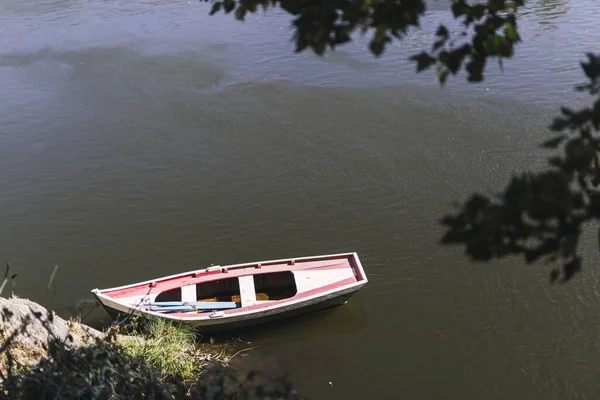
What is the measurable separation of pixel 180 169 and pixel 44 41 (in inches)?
387

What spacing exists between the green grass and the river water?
0.85 m

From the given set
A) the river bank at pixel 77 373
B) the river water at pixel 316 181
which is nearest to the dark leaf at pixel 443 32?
the river bank at pixel 77 373

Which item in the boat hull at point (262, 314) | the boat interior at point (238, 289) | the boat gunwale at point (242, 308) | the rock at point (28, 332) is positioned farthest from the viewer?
the boat interior at point (238, 289)

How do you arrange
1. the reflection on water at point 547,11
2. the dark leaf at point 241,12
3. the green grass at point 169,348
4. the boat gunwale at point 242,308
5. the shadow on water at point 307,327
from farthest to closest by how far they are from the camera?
the reflection on water at point 547,11 < the shadow on water at point 307,327 < the boat gunwale at point 242,308 < the green grass at point 169,348 < the dark leaf at point 241,12

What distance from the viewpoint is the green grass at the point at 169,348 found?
741cm

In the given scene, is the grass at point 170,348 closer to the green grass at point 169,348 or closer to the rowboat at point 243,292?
the green grass at point 169,348

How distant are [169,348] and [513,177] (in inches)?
252

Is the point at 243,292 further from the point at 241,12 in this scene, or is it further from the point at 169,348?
the point at 241,12

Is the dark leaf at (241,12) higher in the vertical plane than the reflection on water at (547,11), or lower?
higher

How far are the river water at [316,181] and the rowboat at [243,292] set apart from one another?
0.47 meters

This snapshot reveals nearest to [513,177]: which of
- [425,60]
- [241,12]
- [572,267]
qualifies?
[572,267]

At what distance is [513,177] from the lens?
2.11 m

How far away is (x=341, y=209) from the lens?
11.2 meters

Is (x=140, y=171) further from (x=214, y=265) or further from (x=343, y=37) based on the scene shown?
(x=343, y=37)
